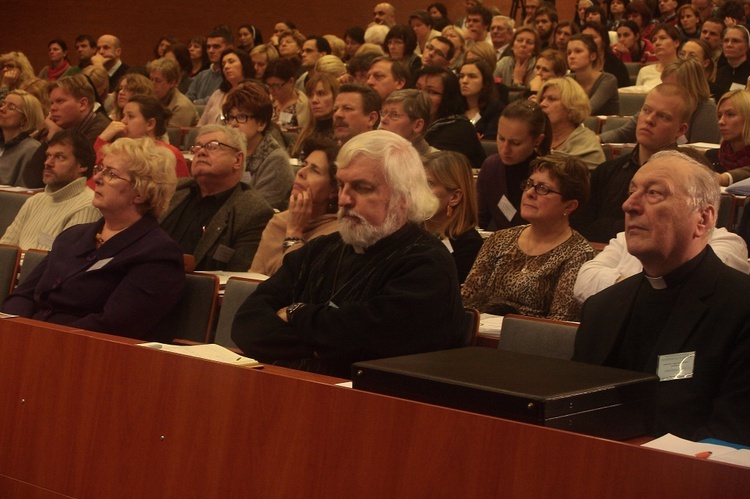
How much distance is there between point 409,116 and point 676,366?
3205 mm

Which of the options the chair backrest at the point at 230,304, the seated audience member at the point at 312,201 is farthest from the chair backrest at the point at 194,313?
the seated audience member at the point at 312,201

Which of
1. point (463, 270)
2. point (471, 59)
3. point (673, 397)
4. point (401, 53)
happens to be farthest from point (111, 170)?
point (401, 53)

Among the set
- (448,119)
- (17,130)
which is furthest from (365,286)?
(17,130)

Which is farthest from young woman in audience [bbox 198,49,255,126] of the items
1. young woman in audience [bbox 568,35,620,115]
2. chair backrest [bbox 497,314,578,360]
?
chair backrest [bbox 497,314,578,360]

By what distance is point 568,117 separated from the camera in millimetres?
5641

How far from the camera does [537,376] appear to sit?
5.68ft

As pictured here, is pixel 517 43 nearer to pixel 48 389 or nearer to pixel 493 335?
pixel 493 335

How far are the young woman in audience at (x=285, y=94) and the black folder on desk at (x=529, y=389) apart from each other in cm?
541

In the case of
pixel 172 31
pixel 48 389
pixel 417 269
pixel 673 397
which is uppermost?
pixel 172 31

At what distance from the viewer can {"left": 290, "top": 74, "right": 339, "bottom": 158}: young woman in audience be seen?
6.27 m

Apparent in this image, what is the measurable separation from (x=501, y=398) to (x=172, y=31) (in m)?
12.6

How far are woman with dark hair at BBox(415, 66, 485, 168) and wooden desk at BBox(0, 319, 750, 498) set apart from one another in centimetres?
355

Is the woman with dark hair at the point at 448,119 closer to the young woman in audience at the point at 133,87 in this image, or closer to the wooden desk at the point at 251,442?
the young woman in audience at the point at 133,87

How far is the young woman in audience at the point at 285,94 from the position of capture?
7188 millimetres
